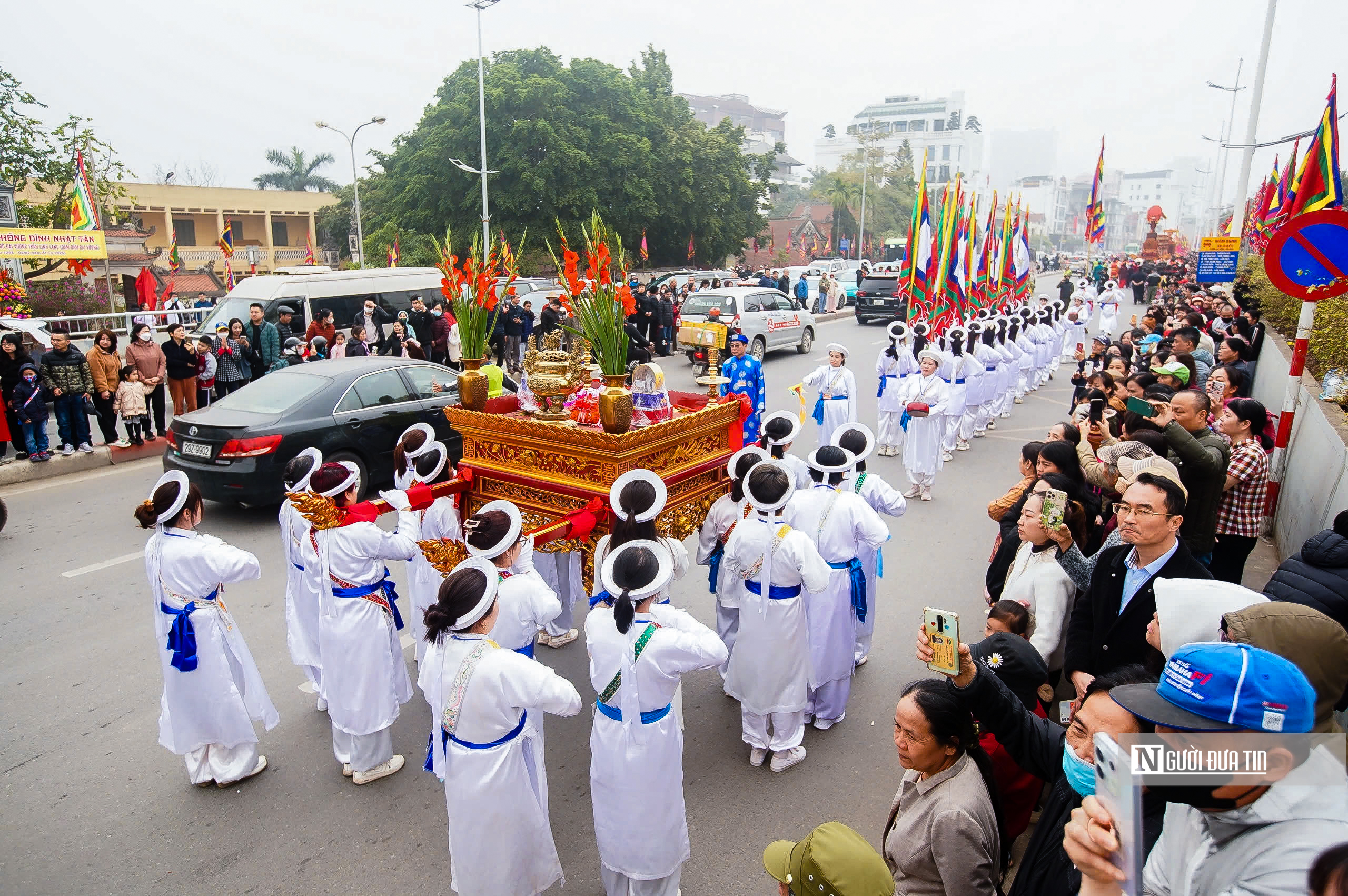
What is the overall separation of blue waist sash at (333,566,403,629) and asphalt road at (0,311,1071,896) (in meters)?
0.73

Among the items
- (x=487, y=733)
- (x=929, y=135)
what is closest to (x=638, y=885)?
(x=487, y=733)

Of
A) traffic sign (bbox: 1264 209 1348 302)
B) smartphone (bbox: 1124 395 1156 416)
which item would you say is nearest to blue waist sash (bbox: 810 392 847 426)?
smartphone (bbox: 1124 395 1156 416)

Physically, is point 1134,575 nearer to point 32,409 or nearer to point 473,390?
point 473,390

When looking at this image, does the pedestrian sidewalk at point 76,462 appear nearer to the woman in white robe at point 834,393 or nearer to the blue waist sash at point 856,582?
the woman in white robe at point 834,393

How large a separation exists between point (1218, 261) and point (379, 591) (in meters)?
20.9

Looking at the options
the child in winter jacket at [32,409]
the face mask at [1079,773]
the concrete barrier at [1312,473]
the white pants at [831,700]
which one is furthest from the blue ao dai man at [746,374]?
the child in winter jacket at [32,409]

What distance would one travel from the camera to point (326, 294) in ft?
47.5

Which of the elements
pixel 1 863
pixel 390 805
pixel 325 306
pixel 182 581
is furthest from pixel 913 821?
pixel 325 306

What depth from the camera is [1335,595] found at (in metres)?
3.22

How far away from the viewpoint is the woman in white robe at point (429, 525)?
16.3 feet

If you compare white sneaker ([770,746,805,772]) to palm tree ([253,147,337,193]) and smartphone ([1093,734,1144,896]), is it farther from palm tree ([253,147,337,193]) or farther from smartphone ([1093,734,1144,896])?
palm tree ([253,147,337,193])

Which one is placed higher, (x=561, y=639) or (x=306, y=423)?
(x=306, y=423)

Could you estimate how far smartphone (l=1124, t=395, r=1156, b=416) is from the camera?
222 inches

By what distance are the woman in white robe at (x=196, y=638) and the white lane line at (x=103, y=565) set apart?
3.03 meters
